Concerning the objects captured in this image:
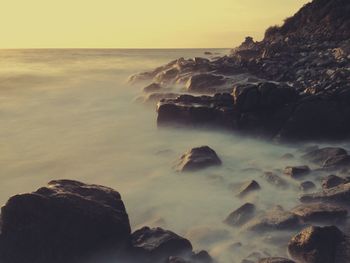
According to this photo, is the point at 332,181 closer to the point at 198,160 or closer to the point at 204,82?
the point at 198,160

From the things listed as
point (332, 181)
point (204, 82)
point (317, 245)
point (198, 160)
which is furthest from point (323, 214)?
point (204, 82)

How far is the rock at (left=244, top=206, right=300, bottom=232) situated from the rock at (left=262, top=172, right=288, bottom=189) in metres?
1.86

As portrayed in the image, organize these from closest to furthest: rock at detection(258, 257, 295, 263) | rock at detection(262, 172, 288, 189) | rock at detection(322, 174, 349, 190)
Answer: rock at detection(258, 257, 295, 263), rock at detection(322, 174, 349, 190), rock at detection(262, 172, 288, 189)

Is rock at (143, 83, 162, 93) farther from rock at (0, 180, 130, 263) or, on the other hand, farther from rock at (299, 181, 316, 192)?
rock at (0, 180, 130, 263)

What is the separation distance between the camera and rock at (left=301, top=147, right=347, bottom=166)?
506 inches

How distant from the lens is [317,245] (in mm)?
7691

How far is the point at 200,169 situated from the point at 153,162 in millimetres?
2199

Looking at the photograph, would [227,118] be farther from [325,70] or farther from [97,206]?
[97,206]

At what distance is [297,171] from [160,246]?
5090 mm

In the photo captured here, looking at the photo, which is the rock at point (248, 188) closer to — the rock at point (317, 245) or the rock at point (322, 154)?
the rock at point (322, 154)

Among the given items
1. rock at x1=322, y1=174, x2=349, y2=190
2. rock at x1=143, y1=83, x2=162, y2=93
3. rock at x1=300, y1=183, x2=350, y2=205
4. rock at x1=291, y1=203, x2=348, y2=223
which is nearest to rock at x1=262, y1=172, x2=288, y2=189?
rock at x1=322, y1=174, x2=349, y2=190

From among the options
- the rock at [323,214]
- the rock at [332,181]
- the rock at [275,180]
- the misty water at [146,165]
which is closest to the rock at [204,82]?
the misty water at [146,165]

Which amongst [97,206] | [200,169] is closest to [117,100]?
[200,169]

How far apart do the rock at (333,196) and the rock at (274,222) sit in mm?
980
